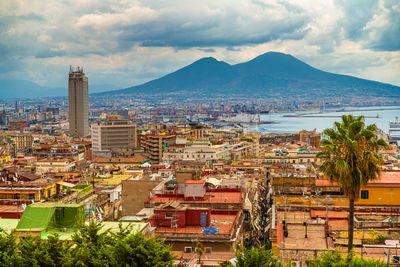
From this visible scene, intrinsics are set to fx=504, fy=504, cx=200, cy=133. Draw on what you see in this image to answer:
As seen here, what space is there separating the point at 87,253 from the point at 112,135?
335 feet

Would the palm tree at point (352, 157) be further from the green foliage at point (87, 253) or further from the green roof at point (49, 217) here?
the green roof at point (49, 217)

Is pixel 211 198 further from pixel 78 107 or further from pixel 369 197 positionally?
pixel 78 107

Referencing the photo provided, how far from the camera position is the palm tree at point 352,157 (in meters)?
15.0

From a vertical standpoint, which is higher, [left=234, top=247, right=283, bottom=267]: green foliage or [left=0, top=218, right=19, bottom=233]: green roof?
[left=234, top=247, right=283, bottom=267]: green foliage

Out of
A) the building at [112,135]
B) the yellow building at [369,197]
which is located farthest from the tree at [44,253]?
the building at [112,135]

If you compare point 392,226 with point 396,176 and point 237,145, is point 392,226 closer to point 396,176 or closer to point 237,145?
point 396,176

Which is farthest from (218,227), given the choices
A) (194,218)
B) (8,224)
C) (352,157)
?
(8,224)

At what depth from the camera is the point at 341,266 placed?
40.0 ft

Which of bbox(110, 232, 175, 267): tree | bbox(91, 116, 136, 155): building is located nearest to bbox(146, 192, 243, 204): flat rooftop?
bbox(110, 232, 175, 267): tree

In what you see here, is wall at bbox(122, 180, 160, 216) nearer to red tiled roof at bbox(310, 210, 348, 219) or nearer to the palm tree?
red tiled roof at bbox(310, 210, 348, 219)

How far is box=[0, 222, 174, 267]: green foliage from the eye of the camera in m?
13.5

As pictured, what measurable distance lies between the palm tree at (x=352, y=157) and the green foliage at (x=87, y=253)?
5.57 m

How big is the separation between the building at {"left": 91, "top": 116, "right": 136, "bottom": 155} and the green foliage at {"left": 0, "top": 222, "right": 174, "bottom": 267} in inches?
3864

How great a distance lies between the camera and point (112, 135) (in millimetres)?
114312
